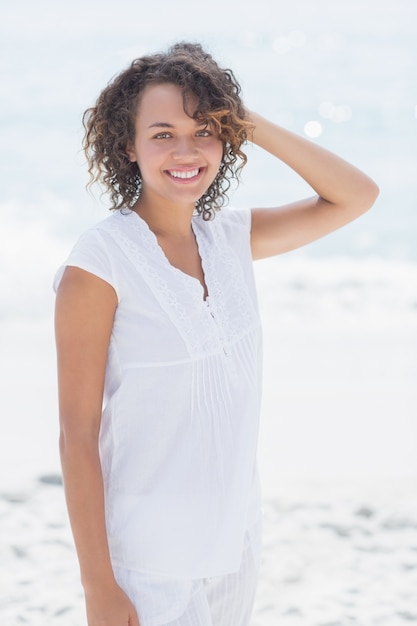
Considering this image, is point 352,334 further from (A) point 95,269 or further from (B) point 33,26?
(B) point 33,26

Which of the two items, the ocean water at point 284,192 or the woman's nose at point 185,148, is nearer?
the woman's nose at point 185,148

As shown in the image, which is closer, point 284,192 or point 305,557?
point 305,557

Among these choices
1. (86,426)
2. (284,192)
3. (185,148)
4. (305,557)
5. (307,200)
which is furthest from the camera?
(284,192)

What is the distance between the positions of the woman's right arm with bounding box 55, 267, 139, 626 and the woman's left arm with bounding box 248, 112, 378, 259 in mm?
658

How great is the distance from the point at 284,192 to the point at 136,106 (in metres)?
12.7

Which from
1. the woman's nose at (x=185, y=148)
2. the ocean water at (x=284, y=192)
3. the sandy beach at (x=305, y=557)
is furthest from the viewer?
the ocean water at (x=284, y=192)

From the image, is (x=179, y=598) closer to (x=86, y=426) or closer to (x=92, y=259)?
(x=86, y=426)

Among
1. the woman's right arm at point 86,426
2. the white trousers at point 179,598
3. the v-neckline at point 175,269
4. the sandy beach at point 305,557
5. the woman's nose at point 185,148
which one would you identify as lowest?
the sandy beach at point 305,557

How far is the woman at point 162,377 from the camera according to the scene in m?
1.89

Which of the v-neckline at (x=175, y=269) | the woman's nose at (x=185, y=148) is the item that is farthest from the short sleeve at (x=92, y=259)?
the woman's nose at (x=185, y=148)

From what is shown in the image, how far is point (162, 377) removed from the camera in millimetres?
1962

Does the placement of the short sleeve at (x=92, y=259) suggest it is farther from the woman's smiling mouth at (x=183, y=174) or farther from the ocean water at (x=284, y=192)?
the ocean water at (x=284, y=192)

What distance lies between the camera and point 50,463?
5.61m

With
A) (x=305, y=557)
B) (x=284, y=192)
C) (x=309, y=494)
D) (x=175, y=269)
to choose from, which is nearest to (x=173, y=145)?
(x=175, y=269)
